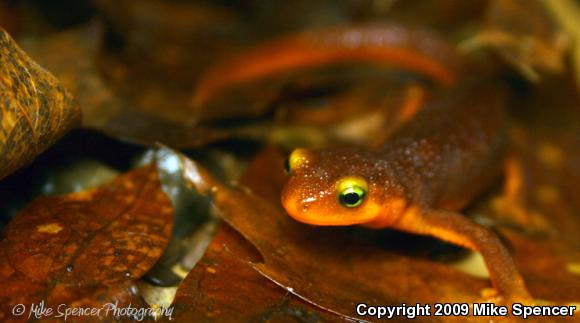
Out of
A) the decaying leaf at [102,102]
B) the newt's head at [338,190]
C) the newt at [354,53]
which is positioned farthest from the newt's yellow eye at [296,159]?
the newt at [354,53]

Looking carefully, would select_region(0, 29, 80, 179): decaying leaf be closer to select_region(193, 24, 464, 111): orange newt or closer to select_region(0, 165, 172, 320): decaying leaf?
select_region(0, 165, 172, 320): decaying leaf

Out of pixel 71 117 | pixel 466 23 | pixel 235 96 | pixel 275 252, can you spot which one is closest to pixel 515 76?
pixel 466 23

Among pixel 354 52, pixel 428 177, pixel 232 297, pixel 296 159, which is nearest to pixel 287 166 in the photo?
pixel 296 159

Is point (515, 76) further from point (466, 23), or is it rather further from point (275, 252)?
point (275, 252)

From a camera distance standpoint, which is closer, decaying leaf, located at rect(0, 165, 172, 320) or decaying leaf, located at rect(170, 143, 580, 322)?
decaying leaf, located at rect(0, 165, 172, 320)

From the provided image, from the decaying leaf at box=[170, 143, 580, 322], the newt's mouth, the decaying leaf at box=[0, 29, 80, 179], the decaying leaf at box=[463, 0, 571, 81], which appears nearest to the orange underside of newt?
the newt's mouth

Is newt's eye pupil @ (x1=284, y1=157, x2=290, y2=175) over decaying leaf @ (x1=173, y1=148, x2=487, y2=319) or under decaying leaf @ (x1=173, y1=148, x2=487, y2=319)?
over

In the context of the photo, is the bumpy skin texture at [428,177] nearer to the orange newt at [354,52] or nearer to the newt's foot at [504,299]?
the newt's foot at [504,299]
